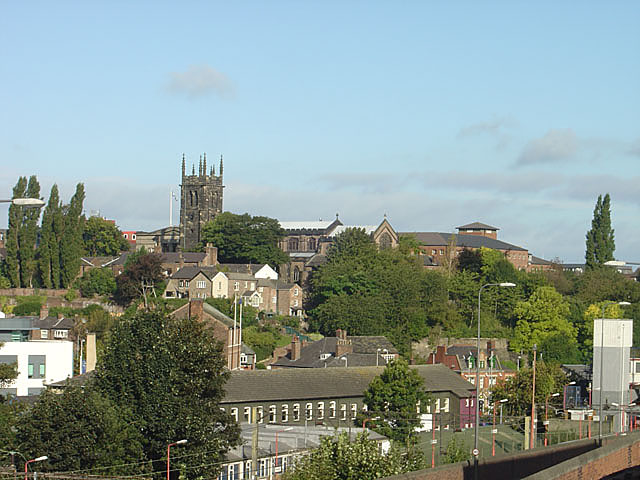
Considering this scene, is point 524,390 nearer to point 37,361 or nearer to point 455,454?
point 455,454

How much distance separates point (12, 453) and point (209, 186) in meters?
150

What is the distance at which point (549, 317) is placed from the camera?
468 feet

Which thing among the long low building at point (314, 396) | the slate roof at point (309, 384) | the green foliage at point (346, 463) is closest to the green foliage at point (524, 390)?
the slate roof at point (309, 384)

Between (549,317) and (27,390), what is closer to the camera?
(27,390)

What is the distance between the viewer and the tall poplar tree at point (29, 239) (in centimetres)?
13512

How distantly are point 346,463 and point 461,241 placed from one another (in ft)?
483

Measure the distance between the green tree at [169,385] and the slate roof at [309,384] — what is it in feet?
54.5

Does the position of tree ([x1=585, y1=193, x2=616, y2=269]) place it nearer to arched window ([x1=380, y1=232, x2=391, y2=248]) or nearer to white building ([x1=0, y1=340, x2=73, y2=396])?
arched window ([x1=380, y1=232, x2=391, y2=248])

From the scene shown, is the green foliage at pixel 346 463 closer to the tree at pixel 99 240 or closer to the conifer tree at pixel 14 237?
the conifer tree at pixel 14 237

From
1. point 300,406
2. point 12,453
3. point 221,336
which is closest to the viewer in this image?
point 12,453

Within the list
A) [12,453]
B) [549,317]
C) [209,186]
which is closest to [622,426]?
[12,453]

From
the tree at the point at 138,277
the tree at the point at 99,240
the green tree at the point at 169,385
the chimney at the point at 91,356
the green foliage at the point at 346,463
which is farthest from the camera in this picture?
the tree at the point at 99,240

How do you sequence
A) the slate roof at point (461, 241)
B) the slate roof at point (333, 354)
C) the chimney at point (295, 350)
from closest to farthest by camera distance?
the slate roof at point (333, 354)
the chimney at point (295, 350)
the slate roof at point (461, 241)

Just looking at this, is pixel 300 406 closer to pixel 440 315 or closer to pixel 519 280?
pixel 440 315
